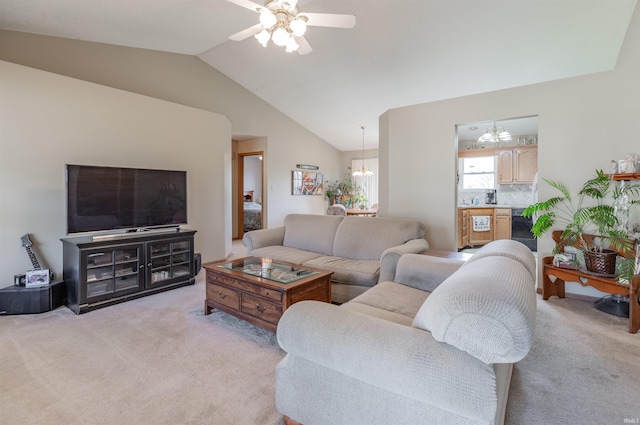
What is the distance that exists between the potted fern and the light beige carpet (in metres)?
0.54

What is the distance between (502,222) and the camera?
6.16 meters

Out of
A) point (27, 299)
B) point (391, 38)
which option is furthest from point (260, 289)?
point (391, 38)

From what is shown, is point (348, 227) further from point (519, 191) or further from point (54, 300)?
point (519, 191)

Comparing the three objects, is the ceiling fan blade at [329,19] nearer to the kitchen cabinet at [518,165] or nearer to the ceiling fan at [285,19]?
the ceiling fan at [285,19]

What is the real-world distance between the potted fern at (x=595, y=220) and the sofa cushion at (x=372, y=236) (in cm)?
140

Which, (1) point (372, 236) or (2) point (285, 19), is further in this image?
(1) point (372, 236)

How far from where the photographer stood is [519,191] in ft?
21.3

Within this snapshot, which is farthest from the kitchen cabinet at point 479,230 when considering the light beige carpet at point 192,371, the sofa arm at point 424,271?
the sofa arm at point 424,271

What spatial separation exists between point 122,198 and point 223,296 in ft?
5.96

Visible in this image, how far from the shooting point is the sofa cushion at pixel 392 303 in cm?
180

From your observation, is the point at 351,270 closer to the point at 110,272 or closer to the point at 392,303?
the point at 392,303

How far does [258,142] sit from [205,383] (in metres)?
5.97

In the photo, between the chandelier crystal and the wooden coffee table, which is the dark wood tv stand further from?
the chandelier crystal

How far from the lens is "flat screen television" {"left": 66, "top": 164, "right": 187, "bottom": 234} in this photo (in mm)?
3115
